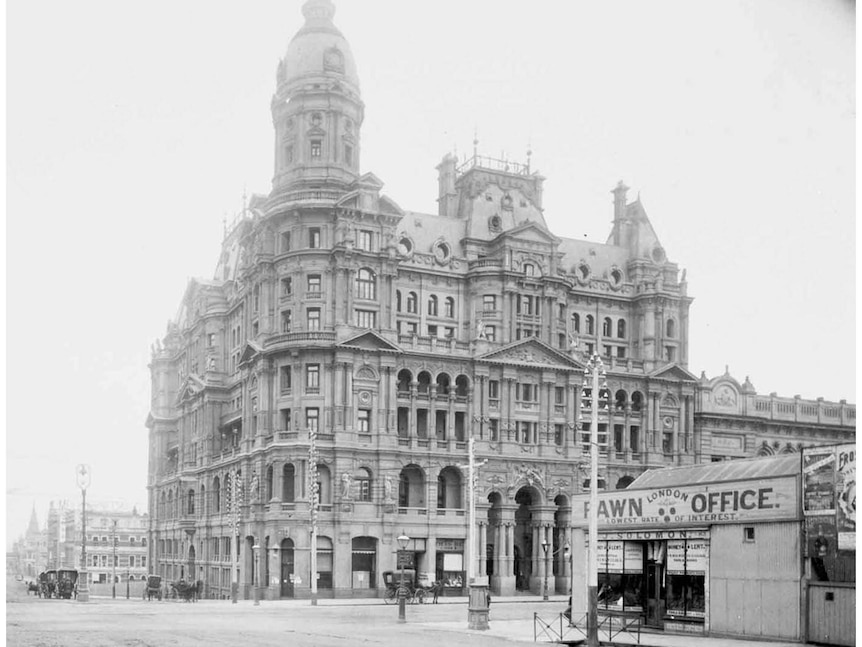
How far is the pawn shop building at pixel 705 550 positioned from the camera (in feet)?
63.3

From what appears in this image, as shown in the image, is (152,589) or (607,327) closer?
(152,589)

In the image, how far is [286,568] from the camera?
42.9 metres

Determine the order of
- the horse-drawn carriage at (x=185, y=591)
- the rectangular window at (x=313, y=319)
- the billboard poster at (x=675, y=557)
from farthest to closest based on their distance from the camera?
1. the rectangular window at (x=313, y=319)
2. the horse-drawn carriage at (x=185, y=591)
3. the billboard poster at (x=675, y=557)

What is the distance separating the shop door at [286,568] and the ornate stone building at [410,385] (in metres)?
0.07

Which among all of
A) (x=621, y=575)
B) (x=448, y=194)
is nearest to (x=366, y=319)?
(x=448, y=194)

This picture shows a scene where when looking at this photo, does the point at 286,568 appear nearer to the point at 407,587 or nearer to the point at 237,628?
the point at 407,587

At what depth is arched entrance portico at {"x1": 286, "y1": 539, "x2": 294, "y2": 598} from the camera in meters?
42.4

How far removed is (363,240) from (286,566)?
12710 millimetres

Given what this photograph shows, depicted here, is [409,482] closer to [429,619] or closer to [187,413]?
[187,413]

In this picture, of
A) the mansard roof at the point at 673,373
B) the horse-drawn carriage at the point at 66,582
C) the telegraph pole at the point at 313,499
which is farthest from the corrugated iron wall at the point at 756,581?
the mansard roof at the point at 673,373

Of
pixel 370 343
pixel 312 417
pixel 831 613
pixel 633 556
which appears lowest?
pixel 831 613

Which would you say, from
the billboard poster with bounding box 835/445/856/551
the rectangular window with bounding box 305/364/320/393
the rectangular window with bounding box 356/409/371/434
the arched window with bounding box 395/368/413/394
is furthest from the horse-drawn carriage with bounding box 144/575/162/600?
the billboard poster with bounding box 835/445/856/551

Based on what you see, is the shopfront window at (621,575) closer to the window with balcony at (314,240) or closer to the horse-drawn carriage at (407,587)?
the horse-drawn carriage at (407,587)

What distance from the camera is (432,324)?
46562mm
